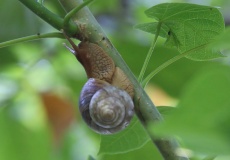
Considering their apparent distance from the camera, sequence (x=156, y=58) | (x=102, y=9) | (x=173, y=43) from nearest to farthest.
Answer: (x=173, y=43), (x=156, y=58), (x=102, y=9)

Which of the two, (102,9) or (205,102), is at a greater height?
(205,102)

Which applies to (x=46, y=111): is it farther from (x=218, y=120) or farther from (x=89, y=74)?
(x=218, y=120)

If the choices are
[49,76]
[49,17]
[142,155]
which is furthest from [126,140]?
[49,76]

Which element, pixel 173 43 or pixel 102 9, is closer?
pixel 173 43

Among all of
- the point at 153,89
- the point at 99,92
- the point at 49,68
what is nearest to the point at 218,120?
the point at 99,92

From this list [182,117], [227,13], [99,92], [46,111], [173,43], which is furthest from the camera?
[227,13]

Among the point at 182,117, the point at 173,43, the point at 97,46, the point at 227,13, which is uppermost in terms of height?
the point at 182,117
